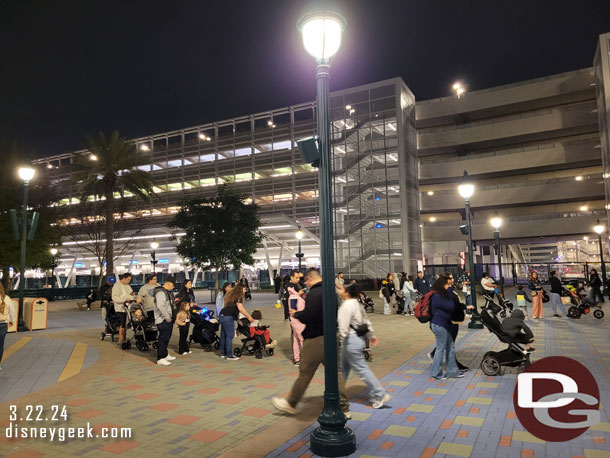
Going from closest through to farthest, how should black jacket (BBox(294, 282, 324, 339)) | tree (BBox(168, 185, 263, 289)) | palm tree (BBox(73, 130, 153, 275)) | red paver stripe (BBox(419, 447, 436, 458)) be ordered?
red paver stripe (BBox(419, 447, 436, 458))
black jacket (BBox(294, 282, 324, 339))
tree (BBox(168, 185, 263, 289))
palm tree (BBox(73, 130, 153, 275))

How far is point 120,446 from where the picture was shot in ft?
15.4

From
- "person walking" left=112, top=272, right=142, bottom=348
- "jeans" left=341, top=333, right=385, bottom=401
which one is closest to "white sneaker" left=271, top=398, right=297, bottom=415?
"jeans" left=341, top=333, right=385, bottom=401

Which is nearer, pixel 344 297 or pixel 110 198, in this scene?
pixel 344 297

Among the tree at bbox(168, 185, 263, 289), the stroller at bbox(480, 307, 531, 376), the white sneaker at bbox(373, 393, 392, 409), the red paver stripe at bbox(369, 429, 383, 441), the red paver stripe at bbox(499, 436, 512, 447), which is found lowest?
the red paver stripe at bbox(369, 429, 383, 441)

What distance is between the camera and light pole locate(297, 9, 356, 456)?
14.4ft

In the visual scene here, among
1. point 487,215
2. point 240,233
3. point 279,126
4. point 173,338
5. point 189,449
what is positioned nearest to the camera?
point 189,449

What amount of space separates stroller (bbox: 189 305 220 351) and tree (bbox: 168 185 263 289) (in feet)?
52.6

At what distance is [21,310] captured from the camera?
15.7 meters

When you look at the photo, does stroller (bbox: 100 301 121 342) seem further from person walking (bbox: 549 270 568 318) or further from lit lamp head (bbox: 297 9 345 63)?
person walking (bbox: 549 270 568 318)

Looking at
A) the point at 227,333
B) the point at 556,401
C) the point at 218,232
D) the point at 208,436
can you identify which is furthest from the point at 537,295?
the point at 218,232

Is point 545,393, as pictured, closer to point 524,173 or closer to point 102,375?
point 102,375

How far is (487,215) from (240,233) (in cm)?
3053

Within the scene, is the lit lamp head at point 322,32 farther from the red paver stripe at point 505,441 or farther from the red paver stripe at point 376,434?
the red paver stripe at point 505,441

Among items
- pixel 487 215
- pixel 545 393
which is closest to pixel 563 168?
pixel 487 215
